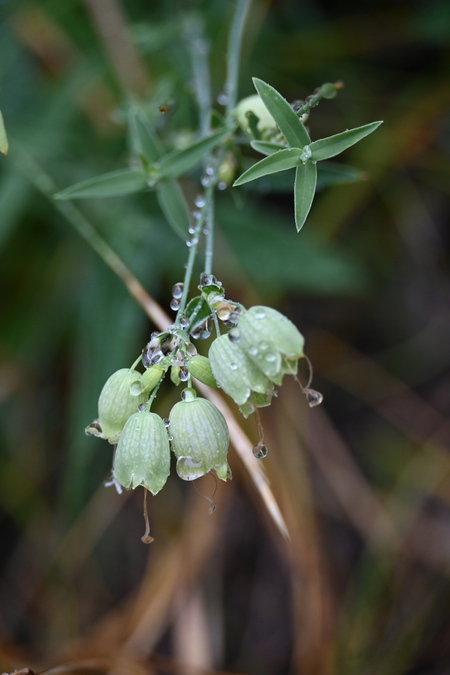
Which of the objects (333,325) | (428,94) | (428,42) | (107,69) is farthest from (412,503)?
(107,69)

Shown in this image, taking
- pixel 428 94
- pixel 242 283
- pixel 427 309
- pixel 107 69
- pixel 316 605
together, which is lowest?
pixel 316 605

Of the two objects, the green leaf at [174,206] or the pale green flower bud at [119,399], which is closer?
the pale green flower bud at [119,399]

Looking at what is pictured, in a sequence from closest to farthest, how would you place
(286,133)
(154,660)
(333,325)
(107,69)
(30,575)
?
(286,133) → (154,660) → (107,69) → (30,575) → (333,325)

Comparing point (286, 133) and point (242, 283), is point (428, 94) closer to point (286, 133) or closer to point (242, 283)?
point (242, 283)

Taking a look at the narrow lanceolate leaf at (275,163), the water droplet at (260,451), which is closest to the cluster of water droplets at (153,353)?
the water droplet at (260,451)

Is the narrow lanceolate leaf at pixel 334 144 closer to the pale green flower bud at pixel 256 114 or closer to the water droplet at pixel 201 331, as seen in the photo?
the pale green flower bud at pixel 256 114

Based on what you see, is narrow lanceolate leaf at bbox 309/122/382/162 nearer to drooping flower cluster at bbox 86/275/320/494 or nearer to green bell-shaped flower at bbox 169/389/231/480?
drooping flower cluster at bbox 86/275/320/494

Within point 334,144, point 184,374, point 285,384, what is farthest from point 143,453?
point 285,384

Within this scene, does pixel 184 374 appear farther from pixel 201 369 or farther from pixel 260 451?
pixel 260 451
